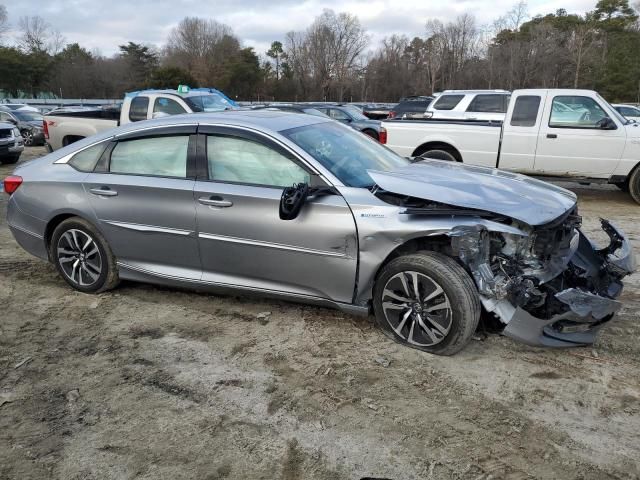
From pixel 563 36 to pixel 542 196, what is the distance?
5493 centimetres

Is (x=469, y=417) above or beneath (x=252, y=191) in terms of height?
beneath

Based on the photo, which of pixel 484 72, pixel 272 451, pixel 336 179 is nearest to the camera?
pixel 272 451

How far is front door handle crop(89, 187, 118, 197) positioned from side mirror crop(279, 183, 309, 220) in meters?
1.65

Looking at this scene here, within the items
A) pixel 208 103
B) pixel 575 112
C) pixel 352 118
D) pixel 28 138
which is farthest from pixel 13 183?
pixel 28 138

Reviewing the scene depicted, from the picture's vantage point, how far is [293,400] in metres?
3.10

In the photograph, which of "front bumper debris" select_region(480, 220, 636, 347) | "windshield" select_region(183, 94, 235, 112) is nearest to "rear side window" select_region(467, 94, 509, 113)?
"windshield" select_region(183, 94, 235, 112)

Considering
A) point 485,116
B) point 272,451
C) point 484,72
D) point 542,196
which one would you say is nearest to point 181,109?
point 485,116

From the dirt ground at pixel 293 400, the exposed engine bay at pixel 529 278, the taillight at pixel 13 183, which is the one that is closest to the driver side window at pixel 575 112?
the dirt ground at pixel 293 400

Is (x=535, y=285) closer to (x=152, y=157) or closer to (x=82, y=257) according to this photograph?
(x=152, y=157)

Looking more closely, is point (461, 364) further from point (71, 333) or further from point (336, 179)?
point (71, 333)

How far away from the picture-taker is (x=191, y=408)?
3047mm

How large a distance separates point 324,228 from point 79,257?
2.45 m

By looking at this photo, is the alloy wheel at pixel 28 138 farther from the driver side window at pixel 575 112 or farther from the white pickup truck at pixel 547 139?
the driver side window at pixel 575 112

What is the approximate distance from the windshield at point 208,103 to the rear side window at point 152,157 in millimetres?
6538
